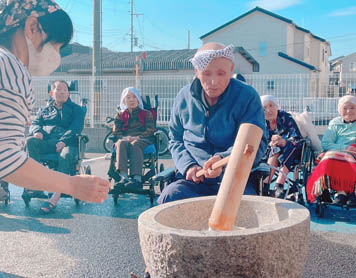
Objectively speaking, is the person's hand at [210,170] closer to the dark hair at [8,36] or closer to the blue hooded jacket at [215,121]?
the blue hooded jacket at [215,121]

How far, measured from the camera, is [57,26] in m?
1.85

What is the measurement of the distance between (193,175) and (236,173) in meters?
0.97

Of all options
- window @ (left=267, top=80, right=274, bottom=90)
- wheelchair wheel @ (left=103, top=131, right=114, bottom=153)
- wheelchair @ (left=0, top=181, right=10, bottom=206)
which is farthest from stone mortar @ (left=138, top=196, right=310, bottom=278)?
window @ (left=267, top=80, right=274, bottom=90)

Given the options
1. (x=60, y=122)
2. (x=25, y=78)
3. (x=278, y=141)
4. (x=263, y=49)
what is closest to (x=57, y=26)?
(x=25, y=78)

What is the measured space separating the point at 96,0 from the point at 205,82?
12.3 m

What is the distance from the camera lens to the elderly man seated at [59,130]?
5.43m

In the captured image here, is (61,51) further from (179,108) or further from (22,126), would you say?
(179,108)

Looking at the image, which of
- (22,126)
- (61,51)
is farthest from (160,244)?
(61,51)

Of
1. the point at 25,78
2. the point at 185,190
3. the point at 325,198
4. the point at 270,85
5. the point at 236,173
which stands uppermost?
the point at 270,85

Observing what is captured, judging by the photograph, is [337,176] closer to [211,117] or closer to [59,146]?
[211,117]

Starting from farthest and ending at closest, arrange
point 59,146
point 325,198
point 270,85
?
point 270,85
point 59,146
point 325,198

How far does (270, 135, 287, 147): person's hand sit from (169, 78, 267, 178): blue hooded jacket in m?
2.14

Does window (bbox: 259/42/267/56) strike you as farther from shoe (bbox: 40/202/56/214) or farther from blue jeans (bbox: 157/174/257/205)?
blue jeans (bbox: 157/174/257/205)

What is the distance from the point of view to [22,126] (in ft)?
5.64
